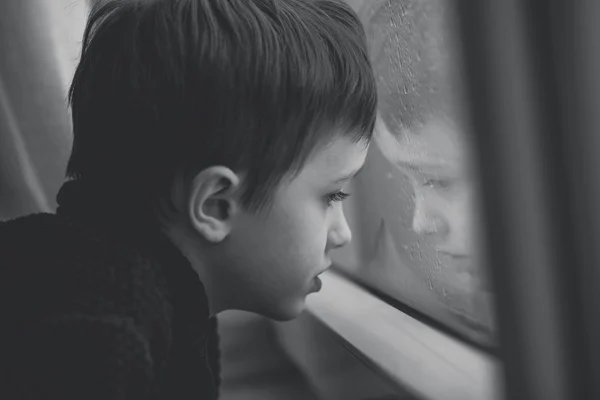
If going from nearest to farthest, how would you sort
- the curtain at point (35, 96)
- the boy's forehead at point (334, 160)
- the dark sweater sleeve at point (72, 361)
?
1. the dark sweater sleeve at point (72, 361)
2. the boy's forehead at point (334, 160)
3. the curtain at point (35, 96)

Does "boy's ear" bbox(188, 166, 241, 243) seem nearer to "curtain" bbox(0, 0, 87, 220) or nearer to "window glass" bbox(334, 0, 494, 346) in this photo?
"window glass" bbox(334, 0, 494, 346)

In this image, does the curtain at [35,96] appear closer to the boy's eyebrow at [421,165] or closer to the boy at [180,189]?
the boy at [180,189]

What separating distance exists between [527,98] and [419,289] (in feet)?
1.24

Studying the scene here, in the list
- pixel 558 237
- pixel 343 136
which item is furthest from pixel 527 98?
pixel 343 136

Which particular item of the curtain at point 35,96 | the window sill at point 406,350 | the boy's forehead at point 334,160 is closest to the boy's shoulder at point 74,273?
the boy's forehead at point 334,160

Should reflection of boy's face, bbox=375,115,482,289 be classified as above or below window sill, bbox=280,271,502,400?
above

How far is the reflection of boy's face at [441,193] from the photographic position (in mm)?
648

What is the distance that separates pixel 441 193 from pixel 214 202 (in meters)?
0.24

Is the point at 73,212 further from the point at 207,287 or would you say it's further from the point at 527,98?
the point at 527,98

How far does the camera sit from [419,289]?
2.48 ft

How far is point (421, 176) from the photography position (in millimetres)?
720

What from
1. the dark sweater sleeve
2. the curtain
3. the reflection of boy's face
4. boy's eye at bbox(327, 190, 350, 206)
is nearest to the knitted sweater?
the dark sweater sleeve

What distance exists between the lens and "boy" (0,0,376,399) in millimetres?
495

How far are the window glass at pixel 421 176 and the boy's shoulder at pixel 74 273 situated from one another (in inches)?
11.2
